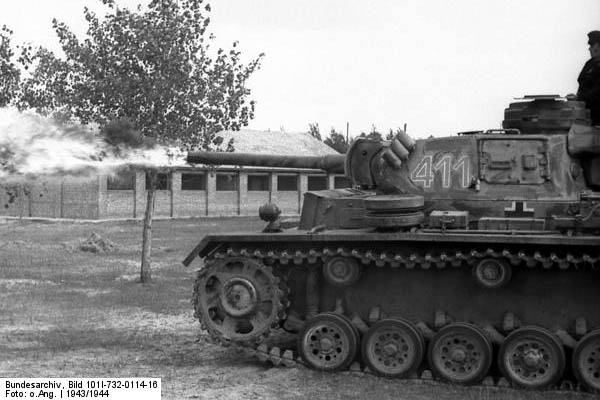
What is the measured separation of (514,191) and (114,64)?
10952mm

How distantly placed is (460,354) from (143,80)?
1125 centimetres

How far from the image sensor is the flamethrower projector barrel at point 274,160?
1384cm

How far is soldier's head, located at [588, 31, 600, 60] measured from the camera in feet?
41.0

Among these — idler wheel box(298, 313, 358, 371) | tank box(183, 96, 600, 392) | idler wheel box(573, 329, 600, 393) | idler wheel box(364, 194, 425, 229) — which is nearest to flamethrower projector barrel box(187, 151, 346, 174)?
tank box(183, 96, 600, 392)

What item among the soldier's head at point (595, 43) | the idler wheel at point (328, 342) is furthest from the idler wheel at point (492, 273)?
the soldier's head at point (595, 43)

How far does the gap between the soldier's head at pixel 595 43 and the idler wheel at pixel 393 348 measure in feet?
14.9

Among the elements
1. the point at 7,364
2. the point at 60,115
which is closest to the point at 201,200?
the point at 60,115

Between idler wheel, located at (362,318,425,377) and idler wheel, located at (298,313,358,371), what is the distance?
0.22 m

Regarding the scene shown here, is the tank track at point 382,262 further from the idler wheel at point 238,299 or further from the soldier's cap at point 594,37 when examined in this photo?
the soldier's cap at point 594,37

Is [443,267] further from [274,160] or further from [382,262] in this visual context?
[274,160]

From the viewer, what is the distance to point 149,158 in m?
18.7

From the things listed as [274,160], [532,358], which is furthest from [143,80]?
[532,358]

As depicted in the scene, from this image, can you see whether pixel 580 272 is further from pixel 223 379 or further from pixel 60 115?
pixel 60 115

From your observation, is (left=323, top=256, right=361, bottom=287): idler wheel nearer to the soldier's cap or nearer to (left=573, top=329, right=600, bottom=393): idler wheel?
(left=573, top=329, right=600, bottom=393): idler wheel
